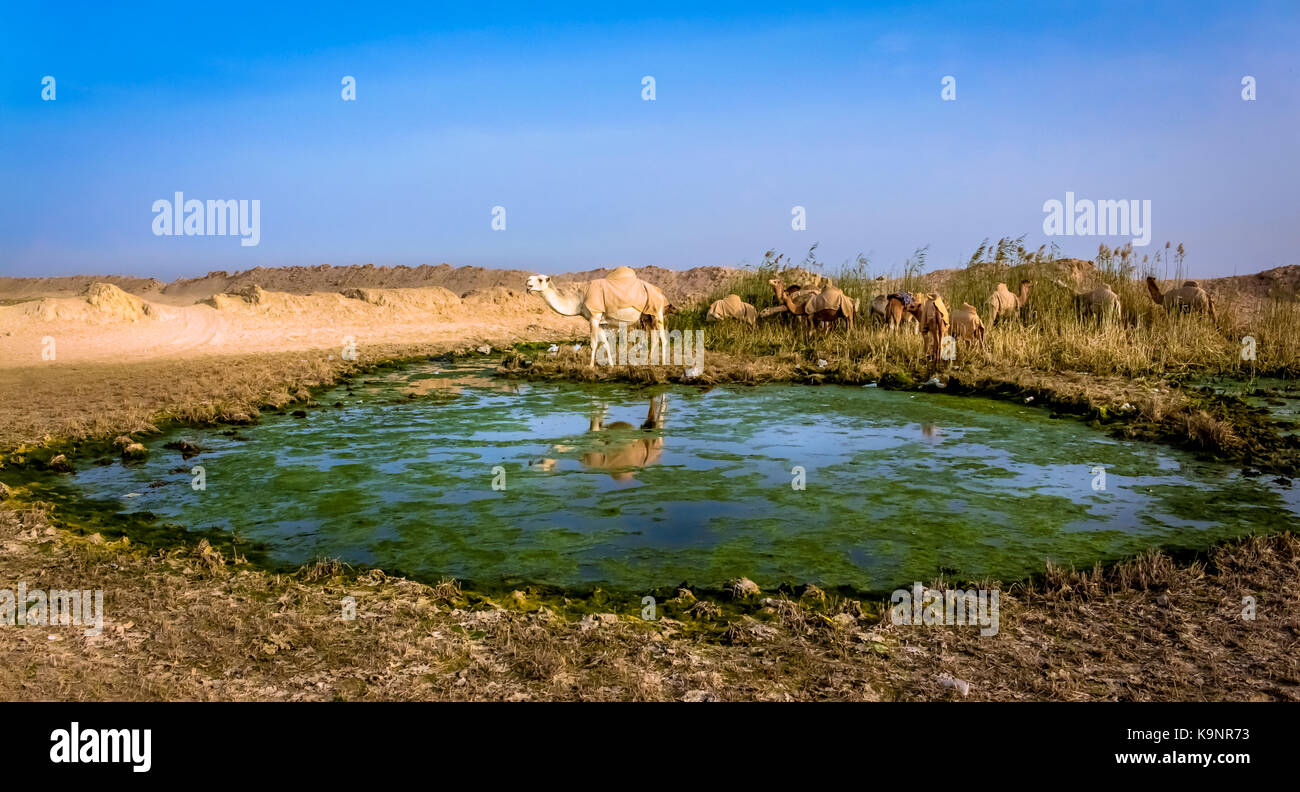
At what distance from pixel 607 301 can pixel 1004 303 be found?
7.73 metres

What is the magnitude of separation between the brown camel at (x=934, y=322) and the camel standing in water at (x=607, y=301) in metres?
4.34

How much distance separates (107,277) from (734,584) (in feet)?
171

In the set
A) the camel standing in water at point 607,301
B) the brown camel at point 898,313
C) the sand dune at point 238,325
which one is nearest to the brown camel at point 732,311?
the brown camel at point 898,313

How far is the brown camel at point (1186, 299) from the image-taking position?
16.8 m

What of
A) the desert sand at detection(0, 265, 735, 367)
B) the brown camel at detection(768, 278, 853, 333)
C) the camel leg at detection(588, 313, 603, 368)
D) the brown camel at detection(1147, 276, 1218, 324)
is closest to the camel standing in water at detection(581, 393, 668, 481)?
the camel leg at detection(588, 313, 603, 368)

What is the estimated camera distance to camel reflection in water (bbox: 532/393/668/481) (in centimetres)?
802

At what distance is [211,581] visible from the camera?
16.7 feet

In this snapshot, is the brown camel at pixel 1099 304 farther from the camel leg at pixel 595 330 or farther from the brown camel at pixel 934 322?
the camel leg at pixel 595 330

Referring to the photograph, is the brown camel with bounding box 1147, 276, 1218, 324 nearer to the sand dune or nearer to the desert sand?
the desert sand

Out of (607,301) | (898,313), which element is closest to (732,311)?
(898,313)

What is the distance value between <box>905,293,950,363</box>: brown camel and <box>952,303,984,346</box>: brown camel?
511mm
